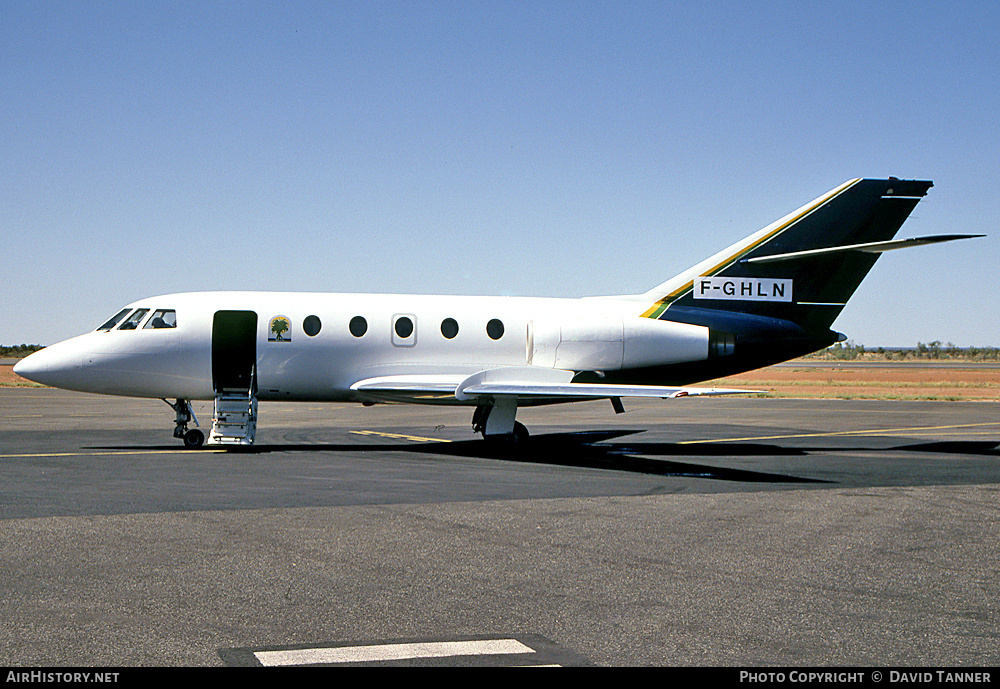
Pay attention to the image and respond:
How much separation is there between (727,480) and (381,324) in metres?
8.37

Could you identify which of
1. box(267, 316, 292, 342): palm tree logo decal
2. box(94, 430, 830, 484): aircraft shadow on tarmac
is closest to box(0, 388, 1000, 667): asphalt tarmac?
box(94, 430, 830, 484): aircraft shadow on tarmac

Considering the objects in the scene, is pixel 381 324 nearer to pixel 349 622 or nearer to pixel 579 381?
pixel 579 381

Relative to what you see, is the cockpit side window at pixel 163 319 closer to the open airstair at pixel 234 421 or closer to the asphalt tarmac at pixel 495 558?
the open airstair at pixel 234 421

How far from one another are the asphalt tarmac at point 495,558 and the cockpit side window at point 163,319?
2.66 meters

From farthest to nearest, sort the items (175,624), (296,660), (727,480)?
1. (727,480)
2. (175,624)
3. (296,660)

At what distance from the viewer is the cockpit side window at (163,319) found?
1880 centimetres

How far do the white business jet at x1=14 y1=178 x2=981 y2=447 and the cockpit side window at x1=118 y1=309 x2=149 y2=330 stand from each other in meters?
0.02

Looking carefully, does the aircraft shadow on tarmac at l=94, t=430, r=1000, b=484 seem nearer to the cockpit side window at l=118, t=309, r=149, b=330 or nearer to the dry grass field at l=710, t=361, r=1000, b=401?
the cockpit side window at l=118, t=309, r=149, b=330

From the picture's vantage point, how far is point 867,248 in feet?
62.8

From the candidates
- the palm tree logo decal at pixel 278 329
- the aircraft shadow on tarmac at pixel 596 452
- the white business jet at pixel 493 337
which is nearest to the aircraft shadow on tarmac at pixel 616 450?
the aircraft shadow on tarmac at pixel 596 452

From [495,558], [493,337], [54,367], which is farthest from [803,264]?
[54,367]

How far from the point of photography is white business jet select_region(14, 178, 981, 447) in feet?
60.8

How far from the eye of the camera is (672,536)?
9242mm
